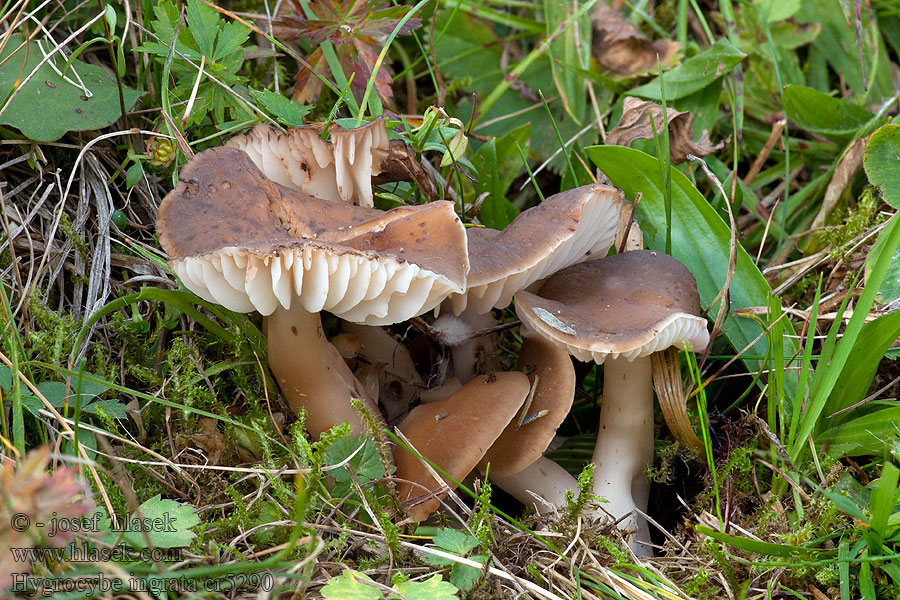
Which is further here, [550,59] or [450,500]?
[550,59]

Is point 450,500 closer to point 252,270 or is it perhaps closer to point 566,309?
point 566,309

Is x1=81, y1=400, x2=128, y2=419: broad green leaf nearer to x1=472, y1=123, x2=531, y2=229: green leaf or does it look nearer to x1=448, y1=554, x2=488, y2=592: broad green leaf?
x1=448, y1=554, x2=488, y2=592: broad green leaf

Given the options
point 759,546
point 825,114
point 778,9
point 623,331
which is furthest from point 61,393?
point 778,9

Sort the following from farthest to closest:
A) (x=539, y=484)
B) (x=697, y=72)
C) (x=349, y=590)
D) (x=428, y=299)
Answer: (x=697, y=72), (x=539, y=484), (x=428, y=299), (x=349, y=590)

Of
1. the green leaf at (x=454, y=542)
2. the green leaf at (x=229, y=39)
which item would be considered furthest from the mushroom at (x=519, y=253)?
the green leaf at (x=229, y=39)

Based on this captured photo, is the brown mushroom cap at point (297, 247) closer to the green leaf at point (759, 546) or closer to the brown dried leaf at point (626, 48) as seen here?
the green leaf at point (759, 546)

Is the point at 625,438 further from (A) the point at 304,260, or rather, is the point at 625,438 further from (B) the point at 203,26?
(B) the point at 203,26

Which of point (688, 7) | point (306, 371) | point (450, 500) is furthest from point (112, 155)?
point (688, 7)
